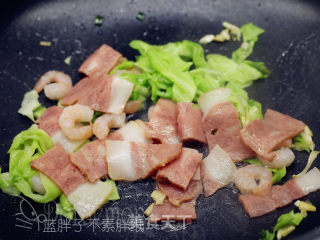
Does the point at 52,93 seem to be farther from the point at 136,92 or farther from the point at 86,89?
the point at 136,92

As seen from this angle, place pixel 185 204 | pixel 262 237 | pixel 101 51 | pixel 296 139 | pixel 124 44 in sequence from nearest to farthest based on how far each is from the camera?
pixel 262 237 < pixel 185 204 < pixel 296 139 < pixel 101 51 < pixel 124 44

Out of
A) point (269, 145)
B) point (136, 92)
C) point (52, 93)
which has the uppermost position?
point (269, 145)

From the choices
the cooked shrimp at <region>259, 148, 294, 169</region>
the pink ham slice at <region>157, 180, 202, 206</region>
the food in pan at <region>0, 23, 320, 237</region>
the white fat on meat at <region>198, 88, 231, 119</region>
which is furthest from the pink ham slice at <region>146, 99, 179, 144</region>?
the cooked shrimp at <region>259, 148, 294, 169</region>

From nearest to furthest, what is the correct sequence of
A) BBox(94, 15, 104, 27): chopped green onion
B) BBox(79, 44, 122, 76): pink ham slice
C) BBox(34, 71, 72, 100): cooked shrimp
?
BBox(34, 71, 72, 100): cooked shrimp < BBox(79, 44, 122, 76): pink ham slice < BBox(94, 15, 104, 27): chopped green onion

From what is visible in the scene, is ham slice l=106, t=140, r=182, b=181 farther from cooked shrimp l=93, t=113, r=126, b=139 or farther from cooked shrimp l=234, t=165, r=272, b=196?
cooked shrimp l=234, t=165, r=272, b=196

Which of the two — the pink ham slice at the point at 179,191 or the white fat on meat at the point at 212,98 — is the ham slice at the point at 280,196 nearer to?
the pink ham slice at the point at 179,191

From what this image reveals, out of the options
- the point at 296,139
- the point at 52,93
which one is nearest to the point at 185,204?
the point at 296,139

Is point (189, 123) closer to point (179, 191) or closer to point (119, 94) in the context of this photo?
point (179, 191)

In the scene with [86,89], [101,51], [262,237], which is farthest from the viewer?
[101,51]
